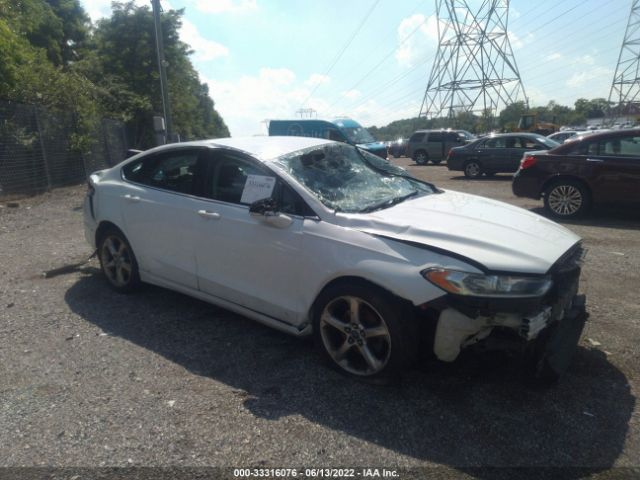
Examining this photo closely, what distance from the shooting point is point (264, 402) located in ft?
9.78

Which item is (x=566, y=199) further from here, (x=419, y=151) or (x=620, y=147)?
(x=419, y=151)

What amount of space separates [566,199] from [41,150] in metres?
12.3

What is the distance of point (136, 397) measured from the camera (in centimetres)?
306

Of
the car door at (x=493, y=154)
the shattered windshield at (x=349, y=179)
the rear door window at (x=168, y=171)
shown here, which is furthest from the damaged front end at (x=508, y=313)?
the car door at (x=493, y=154)

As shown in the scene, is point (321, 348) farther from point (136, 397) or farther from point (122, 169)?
point (122, 169)

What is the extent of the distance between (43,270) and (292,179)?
3.92 m

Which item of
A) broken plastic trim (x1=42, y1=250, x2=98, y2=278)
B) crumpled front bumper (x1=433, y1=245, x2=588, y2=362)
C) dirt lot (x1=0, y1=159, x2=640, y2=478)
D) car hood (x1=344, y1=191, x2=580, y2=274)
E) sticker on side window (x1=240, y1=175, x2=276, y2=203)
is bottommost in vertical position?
dirt lot (x1=0, y1=159, x2=640, y2=478)

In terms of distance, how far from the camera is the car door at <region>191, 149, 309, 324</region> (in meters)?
3.35

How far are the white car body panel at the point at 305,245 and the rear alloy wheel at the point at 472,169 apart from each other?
13584 mm

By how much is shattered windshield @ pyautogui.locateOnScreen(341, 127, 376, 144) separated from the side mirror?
16277 millimetres

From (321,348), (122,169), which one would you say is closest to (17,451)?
(321,348)

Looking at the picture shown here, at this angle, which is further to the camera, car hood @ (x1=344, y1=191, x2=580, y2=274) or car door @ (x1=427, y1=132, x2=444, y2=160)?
car door @ (x1=427, y1=132, x2=444, y2=160)

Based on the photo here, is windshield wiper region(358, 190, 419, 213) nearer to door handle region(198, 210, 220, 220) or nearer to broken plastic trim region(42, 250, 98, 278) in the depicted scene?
door handle region(198, 210, 220, 220)

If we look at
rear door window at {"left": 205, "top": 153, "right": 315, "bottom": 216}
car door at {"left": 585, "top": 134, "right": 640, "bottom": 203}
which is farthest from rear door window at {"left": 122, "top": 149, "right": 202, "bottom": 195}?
car door at {"left": 585, "top": 134, "right": 640, "bottom": 203}
